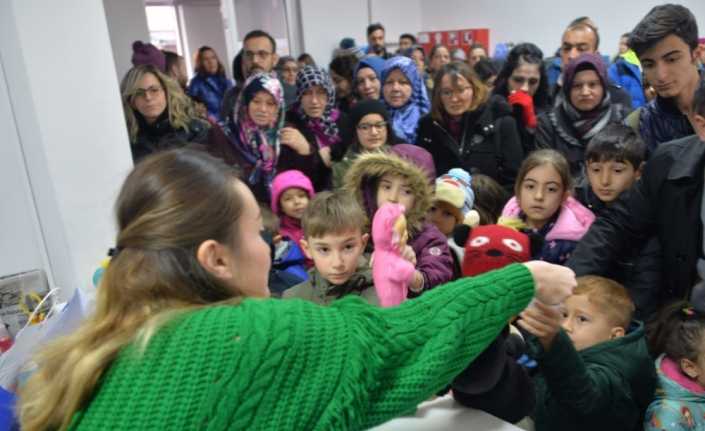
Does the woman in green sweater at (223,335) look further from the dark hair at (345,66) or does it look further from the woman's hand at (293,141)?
the dark hair at (345,66)

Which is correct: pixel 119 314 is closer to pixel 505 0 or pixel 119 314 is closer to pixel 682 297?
pixel 682 297

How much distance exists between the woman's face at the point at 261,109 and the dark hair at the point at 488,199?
1.21 metres

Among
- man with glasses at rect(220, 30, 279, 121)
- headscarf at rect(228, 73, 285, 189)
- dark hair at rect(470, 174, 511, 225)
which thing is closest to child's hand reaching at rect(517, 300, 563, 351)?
dark hair at rect(470, 174, 511, 225)

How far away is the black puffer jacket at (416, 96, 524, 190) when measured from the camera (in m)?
3.13

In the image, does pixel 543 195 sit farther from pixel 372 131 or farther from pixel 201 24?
pixel 201 24

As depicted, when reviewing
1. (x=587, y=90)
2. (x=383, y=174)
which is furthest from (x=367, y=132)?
(x=587, y=90)

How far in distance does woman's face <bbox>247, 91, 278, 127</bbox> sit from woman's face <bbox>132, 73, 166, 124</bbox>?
0.50 meters

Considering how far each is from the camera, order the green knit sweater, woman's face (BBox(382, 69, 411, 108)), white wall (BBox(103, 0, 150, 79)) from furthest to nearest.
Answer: white wall (BBox(103, 0, 150, 79)), woman's face (BBox(382, 69, 411, 108)), the green knit sweater

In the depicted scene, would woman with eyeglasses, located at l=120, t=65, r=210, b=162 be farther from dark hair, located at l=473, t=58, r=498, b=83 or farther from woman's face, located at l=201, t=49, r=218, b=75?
dark hair, located at l=473, t=58, r=498, b=83

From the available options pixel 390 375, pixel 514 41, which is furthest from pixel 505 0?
pixel 390 375

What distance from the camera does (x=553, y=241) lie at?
7.54 feet

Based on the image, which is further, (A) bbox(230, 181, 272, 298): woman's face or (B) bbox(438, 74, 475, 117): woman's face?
(B) bbox(438, 74, 475, 117): woman's face

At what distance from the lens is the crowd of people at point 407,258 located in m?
0.87

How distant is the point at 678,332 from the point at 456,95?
74.7 inches
